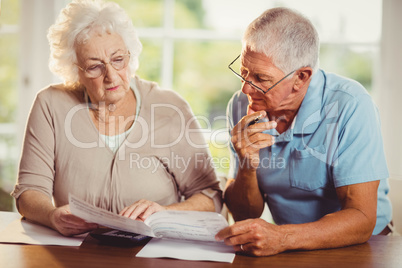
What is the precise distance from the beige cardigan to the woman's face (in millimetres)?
123

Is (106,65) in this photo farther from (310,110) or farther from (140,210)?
(310,110)

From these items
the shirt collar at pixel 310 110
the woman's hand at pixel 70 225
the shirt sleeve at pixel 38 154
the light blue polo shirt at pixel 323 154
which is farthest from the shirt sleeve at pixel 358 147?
the shirt sleeve at pixel 38 154

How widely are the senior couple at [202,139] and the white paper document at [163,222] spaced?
10 cm

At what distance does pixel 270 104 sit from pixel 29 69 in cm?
208

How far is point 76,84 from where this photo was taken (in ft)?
6.29

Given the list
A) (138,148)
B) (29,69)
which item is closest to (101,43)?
(138,148)

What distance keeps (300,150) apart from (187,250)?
590mm

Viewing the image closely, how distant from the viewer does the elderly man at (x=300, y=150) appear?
1382 millimetres

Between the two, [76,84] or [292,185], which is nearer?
[292,185]

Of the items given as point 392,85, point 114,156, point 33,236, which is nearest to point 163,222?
point 33,236

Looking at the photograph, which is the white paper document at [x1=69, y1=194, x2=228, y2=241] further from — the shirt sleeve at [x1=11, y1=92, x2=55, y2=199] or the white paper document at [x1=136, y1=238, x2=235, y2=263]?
the shirt sleeve at [x1=11, y1=92, x2=55, y2=199]

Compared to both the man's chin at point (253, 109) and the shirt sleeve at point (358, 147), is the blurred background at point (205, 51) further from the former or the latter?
the shirt sleeve at point (358, 147)

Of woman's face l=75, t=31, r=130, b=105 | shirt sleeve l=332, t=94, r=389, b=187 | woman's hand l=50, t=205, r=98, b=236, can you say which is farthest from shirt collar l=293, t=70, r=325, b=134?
woman's hand l=50, t=205, r=98, b=236

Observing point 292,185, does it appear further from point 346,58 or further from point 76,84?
point 346,58
